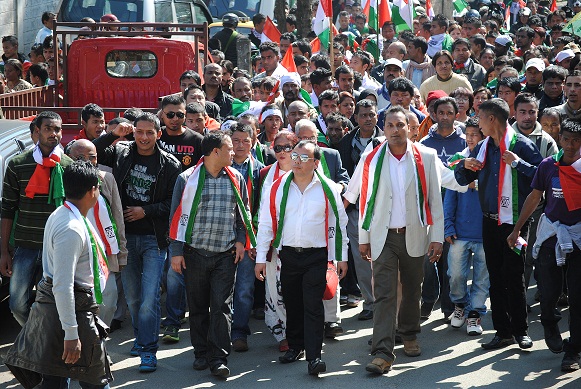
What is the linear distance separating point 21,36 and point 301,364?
1952 cm

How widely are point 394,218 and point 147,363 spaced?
2203 millimetres

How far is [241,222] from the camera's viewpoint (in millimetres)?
7773

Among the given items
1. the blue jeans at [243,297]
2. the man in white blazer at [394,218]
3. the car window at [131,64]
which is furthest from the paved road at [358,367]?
the car window at [131,64]

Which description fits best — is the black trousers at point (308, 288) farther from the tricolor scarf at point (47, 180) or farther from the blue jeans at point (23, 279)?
the blue jeans at point (23, 279)

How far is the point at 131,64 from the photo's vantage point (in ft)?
44.0

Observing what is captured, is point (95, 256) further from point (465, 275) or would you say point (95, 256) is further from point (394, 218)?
point (465, 275)

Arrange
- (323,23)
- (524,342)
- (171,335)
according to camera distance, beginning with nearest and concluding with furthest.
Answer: (524,342) < (171,335) < (323,23)

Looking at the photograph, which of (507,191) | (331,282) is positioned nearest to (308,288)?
(331,282)

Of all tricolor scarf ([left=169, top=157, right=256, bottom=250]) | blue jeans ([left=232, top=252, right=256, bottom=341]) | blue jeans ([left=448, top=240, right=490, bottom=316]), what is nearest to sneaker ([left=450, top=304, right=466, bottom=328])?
blue jeans ([left=448, top=240, right=490, bottom=316])

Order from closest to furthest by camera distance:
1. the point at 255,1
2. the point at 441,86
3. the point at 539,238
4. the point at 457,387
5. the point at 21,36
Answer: the point at 457,387, the point at 539,238, the point at 441,86, the point at 21,36, the point at 255,1

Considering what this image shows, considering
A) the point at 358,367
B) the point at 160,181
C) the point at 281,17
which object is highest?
the point at 281,17

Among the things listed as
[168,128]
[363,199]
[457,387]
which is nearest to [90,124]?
[168,128]

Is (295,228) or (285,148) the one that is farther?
(285,148)

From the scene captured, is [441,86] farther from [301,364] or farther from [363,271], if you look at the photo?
[301,364]
